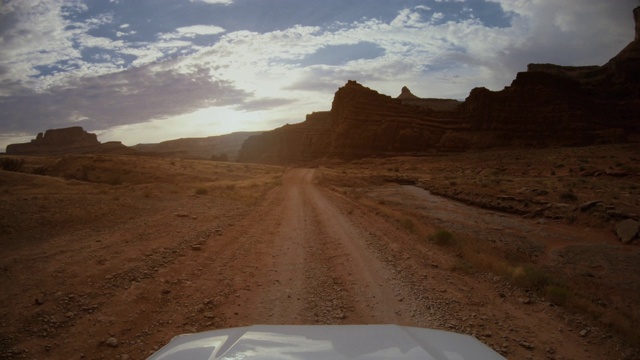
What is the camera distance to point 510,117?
67.2m

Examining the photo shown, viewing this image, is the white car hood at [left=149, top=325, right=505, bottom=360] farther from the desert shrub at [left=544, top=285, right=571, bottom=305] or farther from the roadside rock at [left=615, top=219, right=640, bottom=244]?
the roadside rock at [left=615, top=219, right=640, bottom=244]

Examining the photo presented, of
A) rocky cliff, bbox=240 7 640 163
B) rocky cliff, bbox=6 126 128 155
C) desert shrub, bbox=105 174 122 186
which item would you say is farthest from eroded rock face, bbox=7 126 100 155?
desert shrub, bbox=105 174 122 186

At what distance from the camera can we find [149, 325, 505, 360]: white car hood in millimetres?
2215

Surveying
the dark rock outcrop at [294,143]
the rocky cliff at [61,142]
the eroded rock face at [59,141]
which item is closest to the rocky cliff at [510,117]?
the dark rock outcrop at [294,143]

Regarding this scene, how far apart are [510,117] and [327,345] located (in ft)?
246

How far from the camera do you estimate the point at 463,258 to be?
9.34 meters

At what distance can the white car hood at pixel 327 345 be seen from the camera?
7.27ft

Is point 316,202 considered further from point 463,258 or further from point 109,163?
point 109,163

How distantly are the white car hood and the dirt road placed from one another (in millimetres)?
2751

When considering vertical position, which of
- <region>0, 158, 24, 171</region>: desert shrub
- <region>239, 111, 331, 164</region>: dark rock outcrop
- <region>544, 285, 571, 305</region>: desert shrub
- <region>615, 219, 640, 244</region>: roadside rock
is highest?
<region>239, 111, 331, 164</region>: dark rock outcrop

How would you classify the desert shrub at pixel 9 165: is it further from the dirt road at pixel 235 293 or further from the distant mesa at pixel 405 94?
the distant mesa at pixel 405 94

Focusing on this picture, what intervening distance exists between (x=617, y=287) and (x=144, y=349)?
9.96 metres

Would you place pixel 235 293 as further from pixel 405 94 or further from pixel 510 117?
pixel 405 94

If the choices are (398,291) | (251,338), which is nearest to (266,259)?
(398,291)
